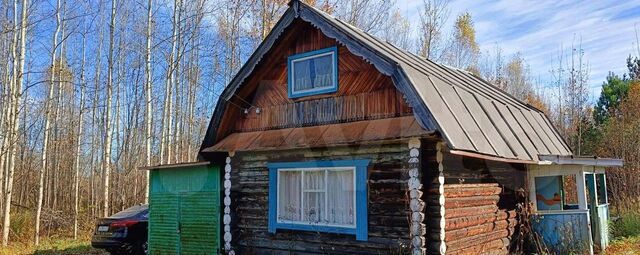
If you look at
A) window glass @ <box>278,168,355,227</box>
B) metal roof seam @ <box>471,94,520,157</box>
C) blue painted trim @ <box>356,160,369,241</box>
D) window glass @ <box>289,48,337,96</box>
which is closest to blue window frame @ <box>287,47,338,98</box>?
window glass @ <box>289,48,337,96</box>

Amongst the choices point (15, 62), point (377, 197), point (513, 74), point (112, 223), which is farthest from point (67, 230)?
point (513, 74)

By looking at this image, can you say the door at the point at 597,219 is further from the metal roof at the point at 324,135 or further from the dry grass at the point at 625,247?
the metal roof at the point at 324,135

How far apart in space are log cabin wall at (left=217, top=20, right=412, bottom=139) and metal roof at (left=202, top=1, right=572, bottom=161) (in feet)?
0.92

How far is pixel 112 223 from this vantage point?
12492mm

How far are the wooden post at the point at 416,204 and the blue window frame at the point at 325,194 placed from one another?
907 millimetres

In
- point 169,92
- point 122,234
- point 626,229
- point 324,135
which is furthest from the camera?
point 169,92

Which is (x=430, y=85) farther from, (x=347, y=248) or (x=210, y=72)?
(x=210, y=72)

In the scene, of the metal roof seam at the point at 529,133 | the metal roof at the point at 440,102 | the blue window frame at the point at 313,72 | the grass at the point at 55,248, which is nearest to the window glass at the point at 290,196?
the blue window frame at the point at 313,72

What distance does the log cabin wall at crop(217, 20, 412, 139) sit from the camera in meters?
9.49

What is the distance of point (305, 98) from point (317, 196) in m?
2.07

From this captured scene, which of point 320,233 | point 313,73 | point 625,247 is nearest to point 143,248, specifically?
point 320,233

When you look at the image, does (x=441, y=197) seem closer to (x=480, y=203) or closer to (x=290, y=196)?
(x=480, y=203)

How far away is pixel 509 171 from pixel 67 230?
16398mm

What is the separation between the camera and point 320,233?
9.48m
